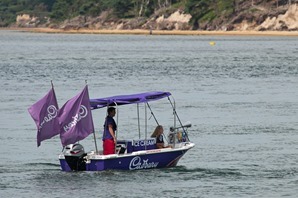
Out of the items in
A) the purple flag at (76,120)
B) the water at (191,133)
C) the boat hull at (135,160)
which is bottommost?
the water at (191,133)

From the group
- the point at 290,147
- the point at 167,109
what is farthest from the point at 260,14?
the point at 290,147

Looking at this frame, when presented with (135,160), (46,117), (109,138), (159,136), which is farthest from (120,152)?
(46,117)

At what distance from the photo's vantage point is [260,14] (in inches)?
7475

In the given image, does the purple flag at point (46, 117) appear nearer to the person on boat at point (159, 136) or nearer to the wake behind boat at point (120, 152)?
the wake behind boat at point (120, 152)

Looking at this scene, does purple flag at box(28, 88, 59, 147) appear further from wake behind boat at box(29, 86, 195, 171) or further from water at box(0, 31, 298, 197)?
water at box(0, 31, 298, 197)

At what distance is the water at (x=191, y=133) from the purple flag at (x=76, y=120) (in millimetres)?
1231

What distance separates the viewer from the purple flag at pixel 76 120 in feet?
103

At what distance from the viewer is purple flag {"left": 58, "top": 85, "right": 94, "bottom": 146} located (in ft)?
103

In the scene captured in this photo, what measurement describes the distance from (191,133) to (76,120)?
36.6 feet

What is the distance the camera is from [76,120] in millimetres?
31469

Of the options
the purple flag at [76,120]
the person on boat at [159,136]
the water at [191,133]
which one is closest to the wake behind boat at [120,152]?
the purple flag at [76,120]

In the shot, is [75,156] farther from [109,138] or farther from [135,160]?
[135,160]

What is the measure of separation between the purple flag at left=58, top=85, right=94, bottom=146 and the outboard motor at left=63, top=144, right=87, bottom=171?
0.89 feet

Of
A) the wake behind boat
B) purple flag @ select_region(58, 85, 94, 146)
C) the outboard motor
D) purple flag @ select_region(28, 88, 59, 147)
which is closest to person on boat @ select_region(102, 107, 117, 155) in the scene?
the wake behind boat
